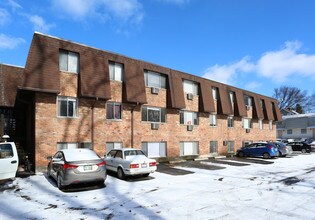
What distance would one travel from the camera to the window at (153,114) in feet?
63.1

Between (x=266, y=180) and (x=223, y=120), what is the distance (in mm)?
14038

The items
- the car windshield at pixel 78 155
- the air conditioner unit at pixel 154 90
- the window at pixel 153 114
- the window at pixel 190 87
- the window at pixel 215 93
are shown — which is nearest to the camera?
the car windshield at pixel 78 155

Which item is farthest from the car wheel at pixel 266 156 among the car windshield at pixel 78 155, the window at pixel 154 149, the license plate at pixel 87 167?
the license plate at pixel 87 167

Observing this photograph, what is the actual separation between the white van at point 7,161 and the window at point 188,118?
13.6m

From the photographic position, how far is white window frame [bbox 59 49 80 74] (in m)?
15.4

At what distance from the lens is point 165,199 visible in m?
8.81

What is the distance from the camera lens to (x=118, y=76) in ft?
58.7

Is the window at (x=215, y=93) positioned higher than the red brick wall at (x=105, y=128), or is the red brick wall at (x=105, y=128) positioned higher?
the window at (x=215, y=93)

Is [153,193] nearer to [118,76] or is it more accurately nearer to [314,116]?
[118,76]

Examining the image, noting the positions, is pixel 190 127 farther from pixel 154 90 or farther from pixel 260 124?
pixel 260 124

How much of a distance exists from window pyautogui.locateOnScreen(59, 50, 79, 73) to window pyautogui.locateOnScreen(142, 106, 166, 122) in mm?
5607

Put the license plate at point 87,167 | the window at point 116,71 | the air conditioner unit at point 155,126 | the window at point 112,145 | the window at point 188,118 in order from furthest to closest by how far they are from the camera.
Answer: the window at point 188,118
the air conditioner unit at point 155,126
the window at point 116,71
the window at point 112,145
the license plate at point 87,167

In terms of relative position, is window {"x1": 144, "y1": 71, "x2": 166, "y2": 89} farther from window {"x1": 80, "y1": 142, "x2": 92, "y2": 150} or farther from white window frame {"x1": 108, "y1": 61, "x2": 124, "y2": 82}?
window {"x1": 80, "y1": 142, "x2": 92, "y2": 150}

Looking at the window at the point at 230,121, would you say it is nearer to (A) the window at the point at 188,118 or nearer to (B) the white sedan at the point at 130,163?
(A) the window at the point at 188,118
